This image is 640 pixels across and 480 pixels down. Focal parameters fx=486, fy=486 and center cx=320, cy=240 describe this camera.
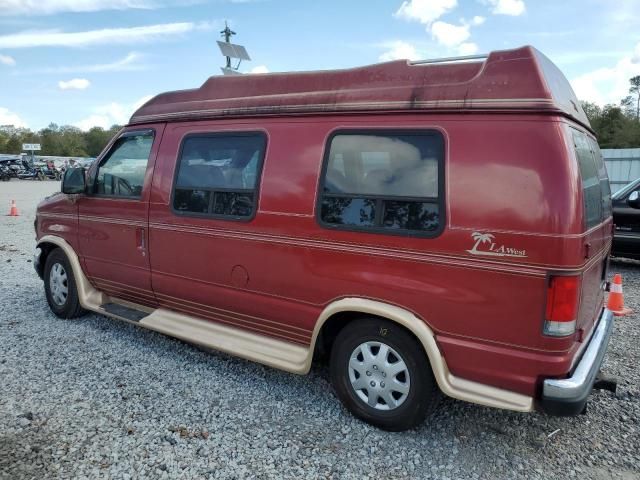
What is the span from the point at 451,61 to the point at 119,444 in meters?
3.17

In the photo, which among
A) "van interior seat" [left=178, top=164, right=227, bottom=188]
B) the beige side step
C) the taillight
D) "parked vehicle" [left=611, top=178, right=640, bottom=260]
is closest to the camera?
the taillight

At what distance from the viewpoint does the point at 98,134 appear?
303 feet

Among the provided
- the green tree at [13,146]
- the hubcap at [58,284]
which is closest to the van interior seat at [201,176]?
the hubcap at [58,284]

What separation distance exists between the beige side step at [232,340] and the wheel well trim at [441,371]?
655 mm

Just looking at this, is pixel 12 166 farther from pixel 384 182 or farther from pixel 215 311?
pixel 384 182

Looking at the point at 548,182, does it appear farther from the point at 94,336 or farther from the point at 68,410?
the point at 94,336

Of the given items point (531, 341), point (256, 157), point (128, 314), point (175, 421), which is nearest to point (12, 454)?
point (175, 421)

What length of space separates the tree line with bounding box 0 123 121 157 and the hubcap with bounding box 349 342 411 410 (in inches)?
2887

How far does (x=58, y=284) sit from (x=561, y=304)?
4.94m

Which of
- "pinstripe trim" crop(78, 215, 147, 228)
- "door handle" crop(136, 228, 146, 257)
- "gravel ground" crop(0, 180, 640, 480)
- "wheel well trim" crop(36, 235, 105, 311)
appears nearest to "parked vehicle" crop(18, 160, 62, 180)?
"wheel well trim" crop(36, 235, 105, 311)

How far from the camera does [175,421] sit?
3312 mm

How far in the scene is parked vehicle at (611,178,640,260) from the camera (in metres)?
7.93

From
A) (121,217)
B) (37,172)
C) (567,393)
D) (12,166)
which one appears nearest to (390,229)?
(567,393)

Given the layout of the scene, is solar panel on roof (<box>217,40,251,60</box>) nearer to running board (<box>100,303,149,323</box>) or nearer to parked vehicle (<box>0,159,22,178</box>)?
running board (<box>100,303,149,323</box>)
